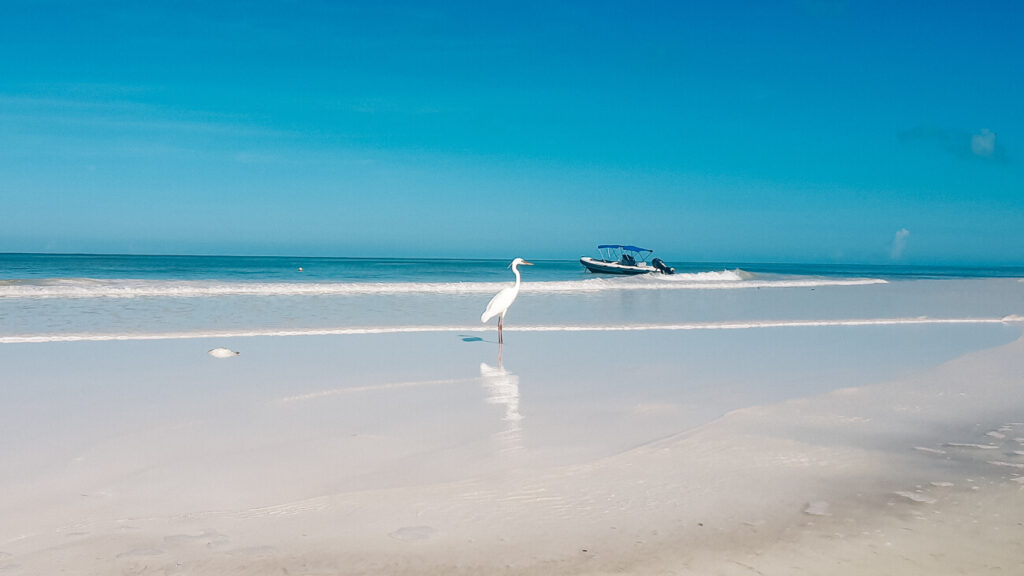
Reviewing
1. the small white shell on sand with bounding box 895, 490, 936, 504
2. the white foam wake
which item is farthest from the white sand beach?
the white foam wake

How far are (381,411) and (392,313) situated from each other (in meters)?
11.2

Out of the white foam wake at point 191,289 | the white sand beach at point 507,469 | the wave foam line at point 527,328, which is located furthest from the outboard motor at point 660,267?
the white sand beach at point 507,469

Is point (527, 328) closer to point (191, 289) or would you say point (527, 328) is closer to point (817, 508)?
point (817, 508)

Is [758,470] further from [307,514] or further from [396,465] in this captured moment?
[307,514]

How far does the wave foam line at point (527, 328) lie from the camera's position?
12133 mm

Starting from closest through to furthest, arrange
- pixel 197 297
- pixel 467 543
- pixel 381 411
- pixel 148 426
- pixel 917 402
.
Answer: pixel 467 543 → pixel 148 426 → pixel 381 411 → pixel 917 402 → pixel 197 297

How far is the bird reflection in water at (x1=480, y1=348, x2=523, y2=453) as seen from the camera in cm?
559

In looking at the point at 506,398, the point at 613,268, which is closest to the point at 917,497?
the point at 506,398

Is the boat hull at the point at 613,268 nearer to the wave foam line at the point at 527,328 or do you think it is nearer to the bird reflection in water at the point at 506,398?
the wave foam line at the point at 527,328

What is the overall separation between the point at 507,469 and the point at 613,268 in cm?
4621

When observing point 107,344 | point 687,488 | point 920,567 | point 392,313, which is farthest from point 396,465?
point 392,313

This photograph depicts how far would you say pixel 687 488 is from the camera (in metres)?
4.42

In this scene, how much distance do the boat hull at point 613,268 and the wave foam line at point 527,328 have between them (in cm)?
3106

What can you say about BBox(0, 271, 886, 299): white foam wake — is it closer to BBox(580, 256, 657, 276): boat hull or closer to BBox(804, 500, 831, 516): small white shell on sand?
BBox(580, 256, 657, 276): boat hull
